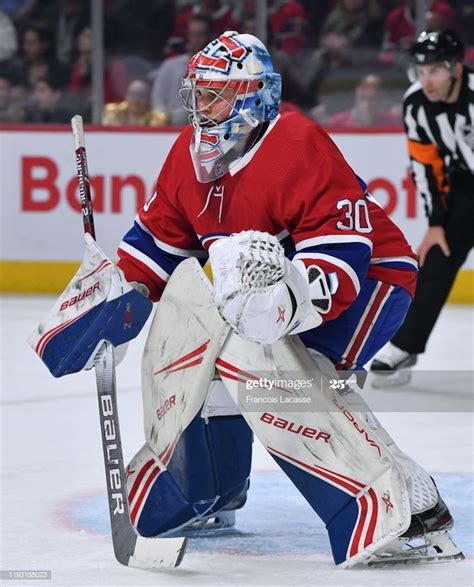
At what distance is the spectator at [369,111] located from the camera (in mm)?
6465

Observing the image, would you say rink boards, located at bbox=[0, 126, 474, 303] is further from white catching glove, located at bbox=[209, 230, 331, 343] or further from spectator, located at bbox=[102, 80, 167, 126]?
white catching glove, located at bbox=[209, 230, 331, 343]

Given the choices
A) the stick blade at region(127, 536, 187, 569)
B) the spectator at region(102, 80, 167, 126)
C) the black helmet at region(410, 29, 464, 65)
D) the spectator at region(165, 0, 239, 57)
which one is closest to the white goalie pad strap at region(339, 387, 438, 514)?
Result: the stick blade at region(127, 536, 187, 569)

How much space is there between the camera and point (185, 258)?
2.79 metres

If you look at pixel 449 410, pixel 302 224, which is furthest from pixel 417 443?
pixel 302 224

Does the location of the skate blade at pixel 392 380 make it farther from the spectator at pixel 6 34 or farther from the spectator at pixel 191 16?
the spectator at pixel 6 34

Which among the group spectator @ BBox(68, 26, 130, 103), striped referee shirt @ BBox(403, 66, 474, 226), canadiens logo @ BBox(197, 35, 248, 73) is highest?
canadiens logo @ BBox(197, 35, 248, 73)

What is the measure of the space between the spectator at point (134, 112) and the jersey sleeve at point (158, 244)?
3869 millimetres

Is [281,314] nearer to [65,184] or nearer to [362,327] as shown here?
[362,327]

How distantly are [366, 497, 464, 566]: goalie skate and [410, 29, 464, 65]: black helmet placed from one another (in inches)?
87.5

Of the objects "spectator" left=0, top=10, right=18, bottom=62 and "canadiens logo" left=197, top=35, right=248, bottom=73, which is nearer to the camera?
"canadiens logo" left=197, top=35, right=248, bottom=73

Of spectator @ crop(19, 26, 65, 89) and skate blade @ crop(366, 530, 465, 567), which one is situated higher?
skate blade @ crop(366, 530, 465, 567)

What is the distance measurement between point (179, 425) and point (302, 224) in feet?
1.36

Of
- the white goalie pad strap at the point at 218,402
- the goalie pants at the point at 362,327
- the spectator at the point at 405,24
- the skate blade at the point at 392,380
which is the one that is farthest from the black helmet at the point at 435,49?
the white goalie pad strap at the point at 218,402

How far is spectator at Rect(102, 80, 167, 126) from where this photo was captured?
665 centimetres
